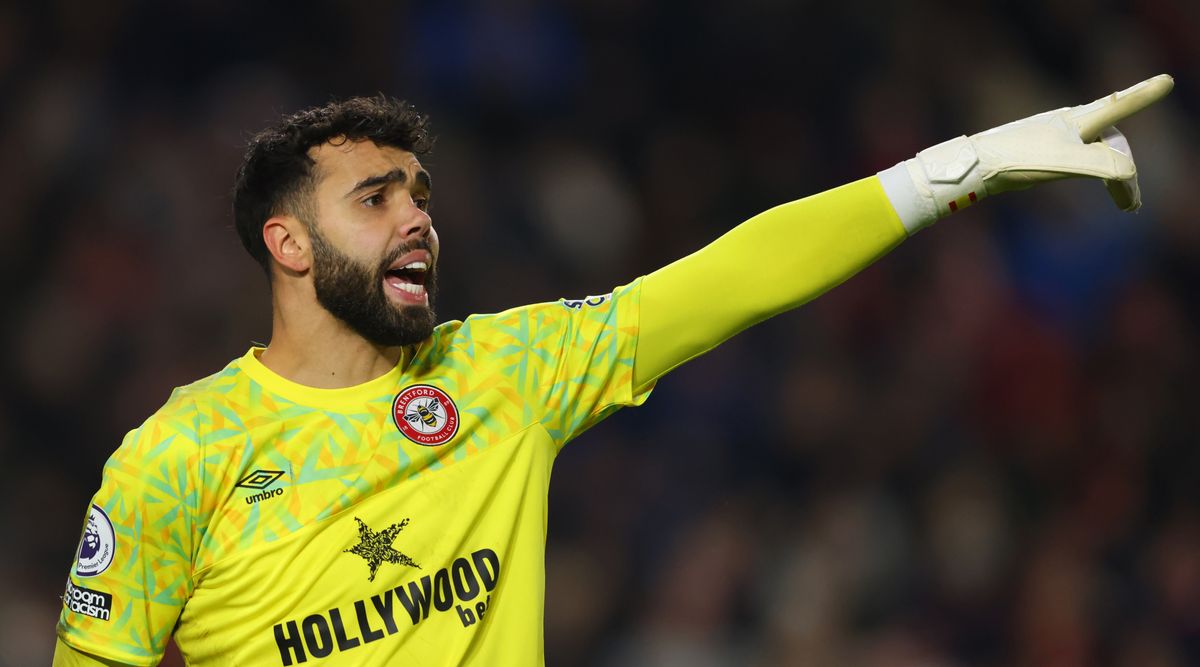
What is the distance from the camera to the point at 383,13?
24.2ft

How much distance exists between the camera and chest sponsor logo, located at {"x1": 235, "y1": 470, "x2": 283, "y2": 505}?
3.10 m

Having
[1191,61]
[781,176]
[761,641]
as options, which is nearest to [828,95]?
[781,176]

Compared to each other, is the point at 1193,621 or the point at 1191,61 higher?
the point at 1191,61

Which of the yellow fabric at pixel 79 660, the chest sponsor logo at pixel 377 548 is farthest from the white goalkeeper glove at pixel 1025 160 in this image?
the yellow fabric at pixel 79 660

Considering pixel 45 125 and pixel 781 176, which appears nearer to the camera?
pixel 45 125

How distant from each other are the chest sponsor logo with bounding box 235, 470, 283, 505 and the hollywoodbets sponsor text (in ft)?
0.91

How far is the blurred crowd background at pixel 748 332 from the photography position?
611 centimetres

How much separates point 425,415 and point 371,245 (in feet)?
1.39

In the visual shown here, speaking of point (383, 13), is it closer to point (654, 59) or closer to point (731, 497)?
point (654, 59)

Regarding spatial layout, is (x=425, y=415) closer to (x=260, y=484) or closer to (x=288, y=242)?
(x=260, y=484)

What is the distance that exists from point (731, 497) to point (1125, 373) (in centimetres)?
214

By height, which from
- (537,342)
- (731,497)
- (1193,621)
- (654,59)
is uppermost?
(654,59)

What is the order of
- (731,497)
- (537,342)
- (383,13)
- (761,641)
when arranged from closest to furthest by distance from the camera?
(537,342)
(761,641)
(731,497)
(383,13)

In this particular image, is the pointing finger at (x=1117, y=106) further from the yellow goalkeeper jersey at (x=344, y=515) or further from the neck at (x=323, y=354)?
the neck at (x=323, y=354)
